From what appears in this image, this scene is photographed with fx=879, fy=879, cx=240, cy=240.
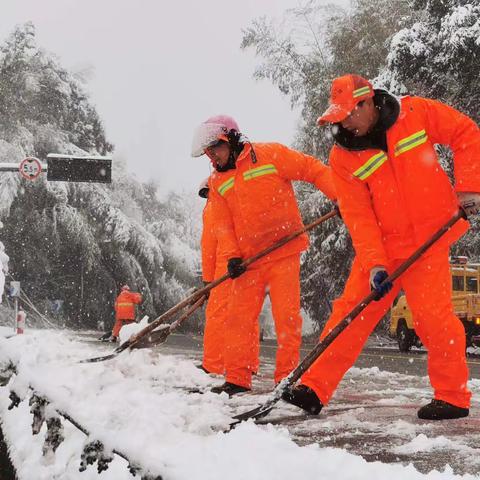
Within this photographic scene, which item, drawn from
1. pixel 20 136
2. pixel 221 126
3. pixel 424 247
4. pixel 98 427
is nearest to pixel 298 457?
pixel 98 427

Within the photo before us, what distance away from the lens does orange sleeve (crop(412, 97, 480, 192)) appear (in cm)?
407

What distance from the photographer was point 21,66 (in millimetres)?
26219

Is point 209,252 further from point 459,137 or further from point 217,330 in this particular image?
point 459,137

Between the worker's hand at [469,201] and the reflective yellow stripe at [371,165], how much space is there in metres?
0.40

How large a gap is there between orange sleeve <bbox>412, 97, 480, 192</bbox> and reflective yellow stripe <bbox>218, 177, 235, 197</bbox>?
1651 mm

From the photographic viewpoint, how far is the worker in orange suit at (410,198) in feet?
13.3

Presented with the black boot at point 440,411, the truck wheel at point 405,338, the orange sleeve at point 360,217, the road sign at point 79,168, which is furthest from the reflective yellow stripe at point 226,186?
the truck wheel at point 405,338

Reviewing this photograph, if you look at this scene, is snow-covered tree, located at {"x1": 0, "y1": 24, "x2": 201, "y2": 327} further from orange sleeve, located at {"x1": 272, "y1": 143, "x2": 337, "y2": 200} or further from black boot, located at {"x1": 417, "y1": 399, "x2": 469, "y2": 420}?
black boot, located at {"x1": 417, "y1": 399, "x2": 469, "y2": 420}

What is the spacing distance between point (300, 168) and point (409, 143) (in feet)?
5.30

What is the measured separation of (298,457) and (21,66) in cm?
2583

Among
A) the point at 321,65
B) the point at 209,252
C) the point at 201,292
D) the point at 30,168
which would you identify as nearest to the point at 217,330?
the point at 209,252

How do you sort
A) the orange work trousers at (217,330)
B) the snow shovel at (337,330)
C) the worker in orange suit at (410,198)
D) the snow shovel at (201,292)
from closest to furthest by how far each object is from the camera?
the snow shovel at (337,330) → the worker in orange suit at (410,198) → the snow shovel at (201,292) → the orange work trousers at (217,330)

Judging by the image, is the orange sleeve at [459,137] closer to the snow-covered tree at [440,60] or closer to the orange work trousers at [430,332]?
the orange work trousers at [430,332]

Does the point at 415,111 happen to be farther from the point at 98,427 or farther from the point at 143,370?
the point at 143,370
